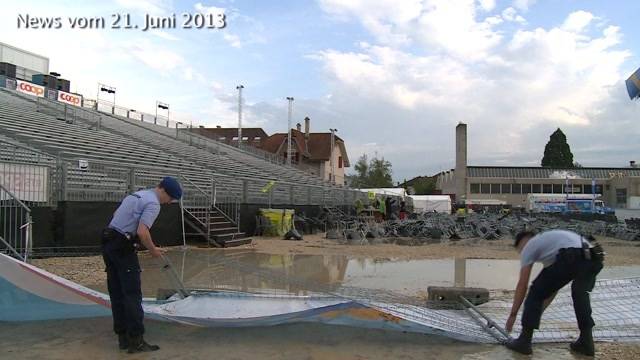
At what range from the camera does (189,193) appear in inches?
677

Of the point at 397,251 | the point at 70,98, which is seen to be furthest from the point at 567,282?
the point at 70,98

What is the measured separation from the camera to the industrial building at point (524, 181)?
87.2 meters

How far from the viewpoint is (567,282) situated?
17.9 feet

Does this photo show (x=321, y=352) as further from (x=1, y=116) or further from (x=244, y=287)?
(x=1, y=116)

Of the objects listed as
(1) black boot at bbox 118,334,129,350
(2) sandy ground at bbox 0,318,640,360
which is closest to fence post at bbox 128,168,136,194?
(2) sandy ground at bbox 0,318,640,360

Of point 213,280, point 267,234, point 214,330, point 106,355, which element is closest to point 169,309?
point 214,330

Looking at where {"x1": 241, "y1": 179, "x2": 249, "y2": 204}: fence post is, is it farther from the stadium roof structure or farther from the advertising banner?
the stadium roof structure

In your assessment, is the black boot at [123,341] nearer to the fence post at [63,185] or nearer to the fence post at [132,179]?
the fence post at [63,185]

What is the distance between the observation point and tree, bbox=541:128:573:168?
105438 millimetres

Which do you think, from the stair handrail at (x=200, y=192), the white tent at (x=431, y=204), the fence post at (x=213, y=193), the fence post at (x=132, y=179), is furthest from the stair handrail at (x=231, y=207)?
the white tent at (x=431, y=204)

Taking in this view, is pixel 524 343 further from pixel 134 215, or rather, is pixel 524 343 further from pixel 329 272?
pixel 329 272

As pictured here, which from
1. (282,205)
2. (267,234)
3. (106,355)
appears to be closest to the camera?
(106,355)

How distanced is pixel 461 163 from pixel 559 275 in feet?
278

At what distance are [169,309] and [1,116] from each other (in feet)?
58.7
